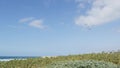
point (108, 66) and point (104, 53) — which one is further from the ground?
point (104, 53)

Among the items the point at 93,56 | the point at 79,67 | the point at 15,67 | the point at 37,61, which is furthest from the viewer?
the point at 93,56

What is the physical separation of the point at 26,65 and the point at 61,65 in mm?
3711

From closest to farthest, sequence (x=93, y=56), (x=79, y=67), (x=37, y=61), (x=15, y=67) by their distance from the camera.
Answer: (x=79, y=67), (x=15, y=67), (x=37, y=61), (x=93, y=56)

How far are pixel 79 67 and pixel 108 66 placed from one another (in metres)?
1.62

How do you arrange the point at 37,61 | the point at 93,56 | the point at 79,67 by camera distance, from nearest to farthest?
1. the point at 79,67
2. the point at 37,61
3. the point at 93,56

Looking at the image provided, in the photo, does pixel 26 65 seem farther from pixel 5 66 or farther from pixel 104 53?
pixel 104 53

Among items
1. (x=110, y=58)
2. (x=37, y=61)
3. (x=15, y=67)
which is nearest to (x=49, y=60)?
(x=37, y=61)

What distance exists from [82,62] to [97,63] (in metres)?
0.78

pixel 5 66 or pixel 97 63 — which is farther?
pixel 5 66

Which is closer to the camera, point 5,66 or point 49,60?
point 5,66

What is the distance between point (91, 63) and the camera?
1453 cm

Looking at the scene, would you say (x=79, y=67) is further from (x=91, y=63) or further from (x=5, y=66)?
(x=5, y=66)

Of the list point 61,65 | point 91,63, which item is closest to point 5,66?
point 61,65

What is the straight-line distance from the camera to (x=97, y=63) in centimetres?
1472
